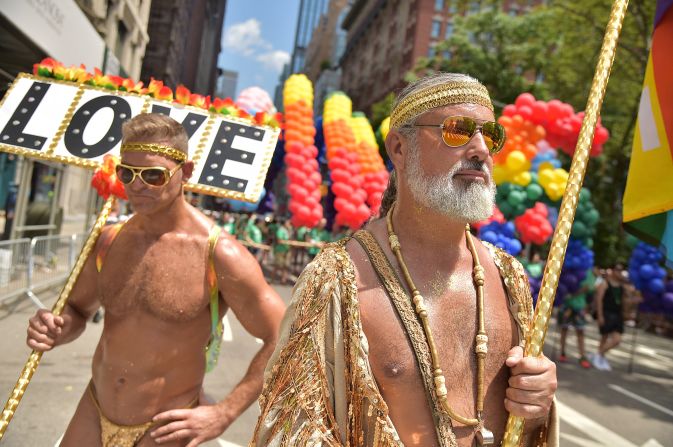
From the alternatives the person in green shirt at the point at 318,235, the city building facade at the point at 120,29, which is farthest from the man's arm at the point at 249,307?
the person in green shirt at the point at 318,235

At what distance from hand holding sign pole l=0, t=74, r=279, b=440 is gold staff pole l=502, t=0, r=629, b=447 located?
61.5 inches

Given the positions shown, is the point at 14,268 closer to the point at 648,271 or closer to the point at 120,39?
the point at 648,271

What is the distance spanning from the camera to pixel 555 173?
29.6 feet

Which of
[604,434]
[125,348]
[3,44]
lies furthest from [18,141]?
[3,44]

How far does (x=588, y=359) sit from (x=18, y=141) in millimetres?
10386

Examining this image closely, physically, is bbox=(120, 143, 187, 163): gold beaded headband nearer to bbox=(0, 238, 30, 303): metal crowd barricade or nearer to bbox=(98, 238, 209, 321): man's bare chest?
bbox=(98, 238, 209, 321): man's bare chest

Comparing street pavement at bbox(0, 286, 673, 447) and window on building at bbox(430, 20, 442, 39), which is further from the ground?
window on building at bbox(430, 20, 442, 39)

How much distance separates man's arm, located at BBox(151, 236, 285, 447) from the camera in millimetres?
2367

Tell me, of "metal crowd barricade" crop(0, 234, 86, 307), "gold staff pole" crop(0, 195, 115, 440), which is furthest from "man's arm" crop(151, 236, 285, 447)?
"metal crowd barricade" crop(0, 234, 86, 307)

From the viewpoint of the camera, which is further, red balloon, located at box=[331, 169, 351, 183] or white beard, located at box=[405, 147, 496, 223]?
red balloon, located at box=[331, 169, 351, 183]

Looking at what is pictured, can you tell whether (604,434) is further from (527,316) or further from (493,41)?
(493,41)

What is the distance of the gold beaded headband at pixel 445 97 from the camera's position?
165cm

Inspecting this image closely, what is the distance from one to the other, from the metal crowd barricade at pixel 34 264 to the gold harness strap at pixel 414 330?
754cm

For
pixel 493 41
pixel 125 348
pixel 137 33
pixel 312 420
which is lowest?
pixel 125 348
